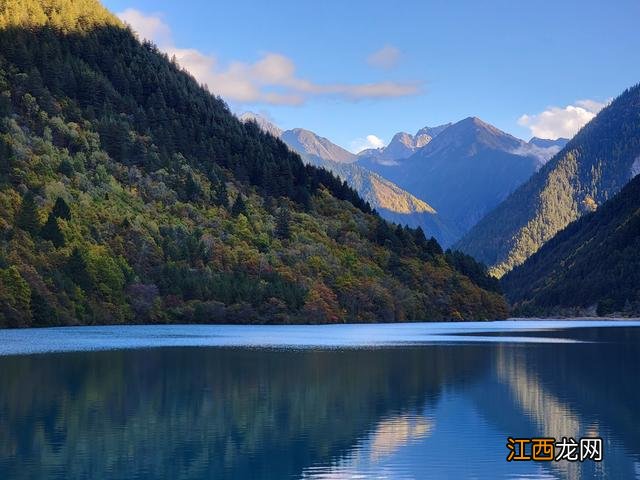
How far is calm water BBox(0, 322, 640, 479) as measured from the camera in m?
46.3

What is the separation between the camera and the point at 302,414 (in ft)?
208

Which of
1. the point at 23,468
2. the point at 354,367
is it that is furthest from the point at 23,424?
the point at 354,367

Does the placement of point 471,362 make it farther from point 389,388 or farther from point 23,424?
point 23,424

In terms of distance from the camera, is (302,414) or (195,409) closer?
(302,414)

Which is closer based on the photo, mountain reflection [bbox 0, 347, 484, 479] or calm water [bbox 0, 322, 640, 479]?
calm water [bbox 0, 322, 640, 479]

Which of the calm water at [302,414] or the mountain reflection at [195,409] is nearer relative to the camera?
the calm water at [302,414]

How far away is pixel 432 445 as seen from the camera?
52.2 m

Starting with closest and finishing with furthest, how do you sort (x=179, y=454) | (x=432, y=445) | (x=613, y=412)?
1. (x=179, y=454)
2. (x=432, y=445)
3. (x=613, y=412)

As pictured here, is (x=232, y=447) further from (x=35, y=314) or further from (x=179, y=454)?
(x=35, y=314)

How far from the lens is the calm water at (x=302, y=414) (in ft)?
152

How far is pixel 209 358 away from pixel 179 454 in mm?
60460

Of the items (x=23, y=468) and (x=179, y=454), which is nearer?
(x=23, y=468)

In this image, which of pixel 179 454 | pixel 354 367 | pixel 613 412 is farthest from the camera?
pixel 354 367

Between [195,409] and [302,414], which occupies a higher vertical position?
[195,409]
